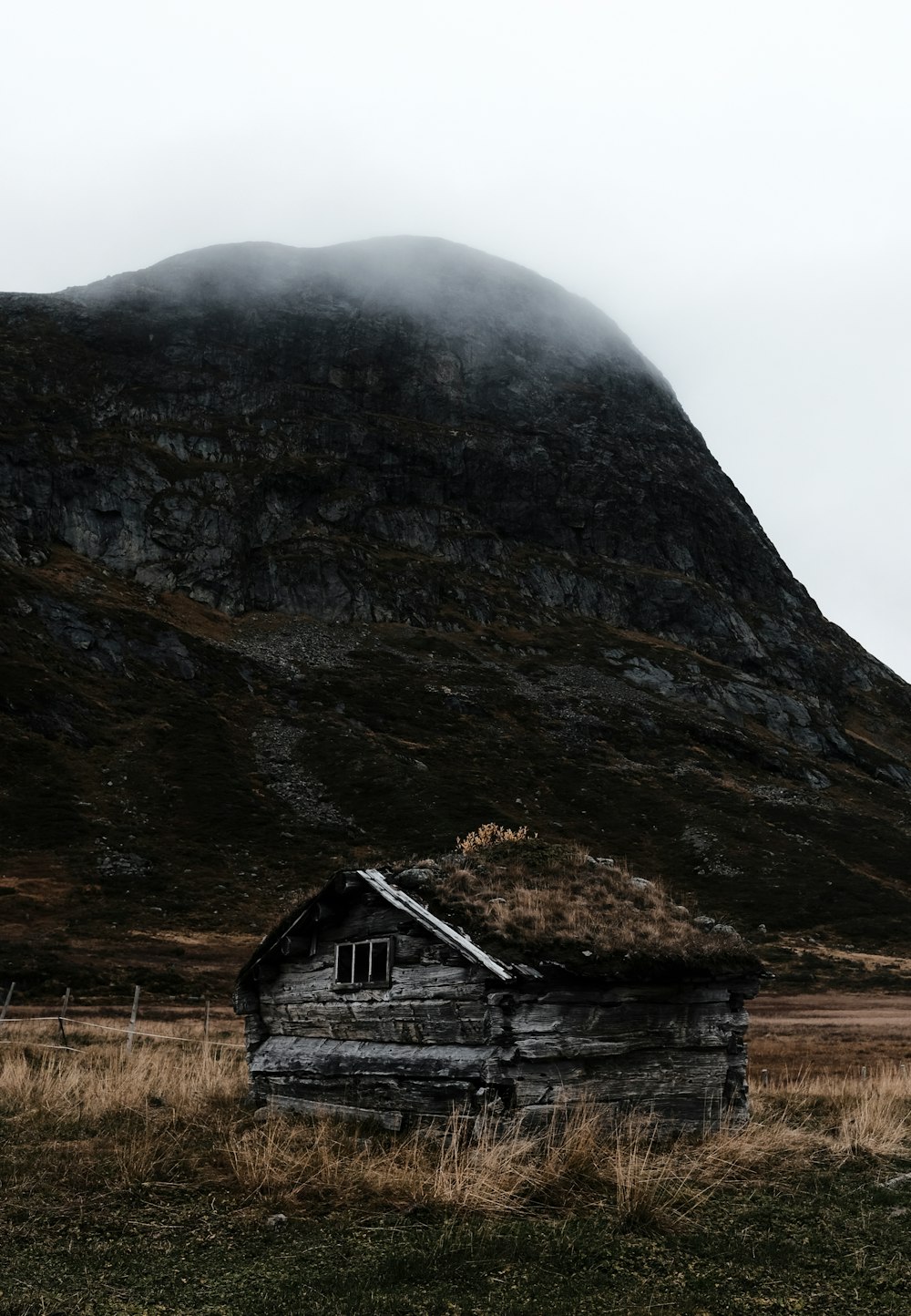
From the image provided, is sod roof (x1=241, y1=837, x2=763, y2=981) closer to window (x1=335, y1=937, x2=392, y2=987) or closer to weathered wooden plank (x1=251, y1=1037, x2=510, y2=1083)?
window (x1=335, y1=937, x2=392, y2=987)

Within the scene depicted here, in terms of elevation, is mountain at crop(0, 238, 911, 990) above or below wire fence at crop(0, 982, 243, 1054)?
above

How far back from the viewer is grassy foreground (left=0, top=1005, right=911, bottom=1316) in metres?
5.84

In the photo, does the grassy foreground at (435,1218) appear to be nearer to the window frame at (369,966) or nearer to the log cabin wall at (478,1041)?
the log cabin wall at (478,1041)

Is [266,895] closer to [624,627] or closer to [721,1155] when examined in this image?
[721,1155]

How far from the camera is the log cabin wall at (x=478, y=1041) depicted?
9.83 meters

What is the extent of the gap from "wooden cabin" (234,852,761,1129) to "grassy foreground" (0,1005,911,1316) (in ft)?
1.62

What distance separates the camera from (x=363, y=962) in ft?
38.6

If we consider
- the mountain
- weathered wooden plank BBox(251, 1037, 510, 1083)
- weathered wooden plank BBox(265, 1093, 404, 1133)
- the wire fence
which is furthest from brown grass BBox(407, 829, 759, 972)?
the mountain

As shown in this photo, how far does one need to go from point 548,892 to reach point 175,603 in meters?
99.6

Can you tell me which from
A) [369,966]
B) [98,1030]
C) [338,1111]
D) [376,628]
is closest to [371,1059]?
[338,1111]

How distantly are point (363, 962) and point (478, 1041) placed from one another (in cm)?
226

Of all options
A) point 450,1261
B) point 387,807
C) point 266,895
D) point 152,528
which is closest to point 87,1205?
point 450,1261

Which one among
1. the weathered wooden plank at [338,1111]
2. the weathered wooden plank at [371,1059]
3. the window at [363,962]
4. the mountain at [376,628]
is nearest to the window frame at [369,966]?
the window at [363,962]

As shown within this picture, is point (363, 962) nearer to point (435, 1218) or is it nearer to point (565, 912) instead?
point (565, 912)
